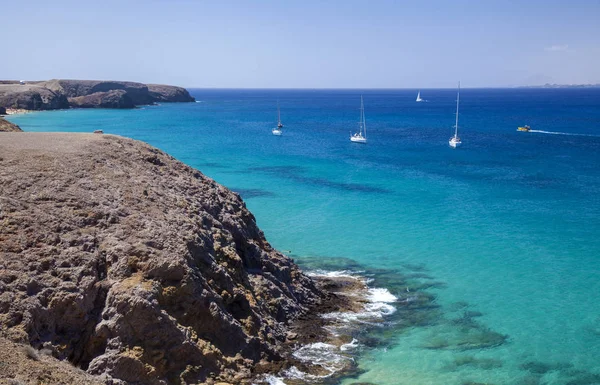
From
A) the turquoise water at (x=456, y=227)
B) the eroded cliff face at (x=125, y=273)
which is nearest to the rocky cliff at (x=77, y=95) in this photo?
the turquoise water at (x=456, y=227)

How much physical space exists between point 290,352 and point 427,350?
4984mm

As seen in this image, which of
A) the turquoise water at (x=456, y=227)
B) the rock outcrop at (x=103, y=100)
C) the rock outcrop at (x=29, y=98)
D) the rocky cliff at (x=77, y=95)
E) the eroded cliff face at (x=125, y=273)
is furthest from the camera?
the rock outcrop at (x=103, y=100)

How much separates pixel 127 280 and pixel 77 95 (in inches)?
6412

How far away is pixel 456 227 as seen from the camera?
38062 mm

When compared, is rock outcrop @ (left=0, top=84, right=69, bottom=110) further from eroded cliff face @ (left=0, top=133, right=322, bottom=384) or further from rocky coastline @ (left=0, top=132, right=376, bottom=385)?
eroded cliff face @ (left=0, top=133, right=322, bottom=384)

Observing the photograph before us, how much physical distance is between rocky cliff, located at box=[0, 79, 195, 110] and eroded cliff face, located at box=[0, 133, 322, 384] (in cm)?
11847

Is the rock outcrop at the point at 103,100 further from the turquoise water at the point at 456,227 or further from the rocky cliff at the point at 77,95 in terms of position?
the turquoise water at the point at 456,227

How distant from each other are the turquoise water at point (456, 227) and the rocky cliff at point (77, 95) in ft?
156

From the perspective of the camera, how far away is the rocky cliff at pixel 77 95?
13125 centimetres

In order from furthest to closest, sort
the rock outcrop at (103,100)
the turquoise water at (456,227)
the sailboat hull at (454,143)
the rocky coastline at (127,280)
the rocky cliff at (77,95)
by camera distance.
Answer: the rock outcrop at (103,100), the rocky cliff at (77,95), the sailboat hull at (454,143), the turquoise water at (456,227), the rocky coastline at (127,280)

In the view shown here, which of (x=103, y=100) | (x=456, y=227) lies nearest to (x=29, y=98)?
(x=103, y=100)

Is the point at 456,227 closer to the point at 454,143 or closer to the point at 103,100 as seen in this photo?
the point at 454,143

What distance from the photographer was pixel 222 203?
26.2 metres

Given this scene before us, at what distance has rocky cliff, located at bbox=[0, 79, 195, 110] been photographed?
13125 centimetres
